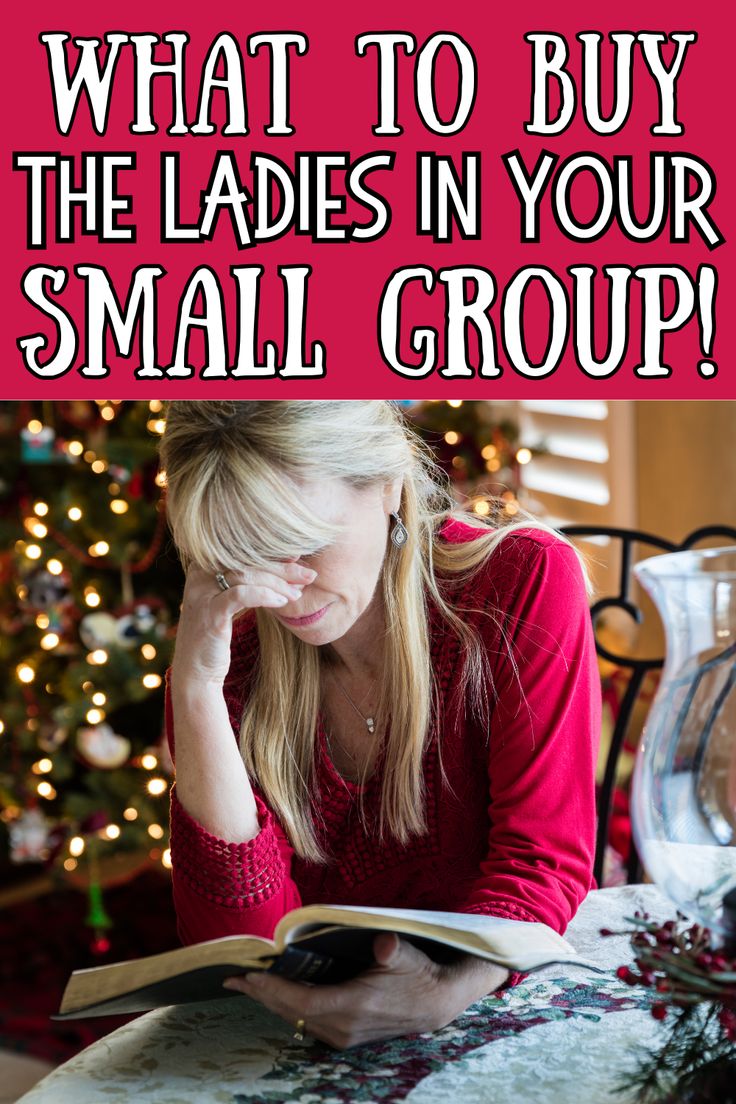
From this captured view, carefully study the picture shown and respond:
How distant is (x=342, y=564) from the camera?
3.96 feet

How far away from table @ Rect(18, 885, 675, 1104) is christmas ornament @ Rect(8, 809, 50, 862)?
189 cm

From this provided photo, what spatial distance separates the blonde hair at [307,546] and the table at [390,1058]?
355 mm

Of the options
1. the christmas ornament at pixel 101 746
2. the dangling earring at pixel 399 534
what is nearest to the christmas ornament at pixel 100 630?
the christmas ornament at pixel 101 746

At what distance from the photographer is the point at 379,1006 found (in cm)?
88

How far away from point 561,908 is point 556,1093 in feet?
0.86

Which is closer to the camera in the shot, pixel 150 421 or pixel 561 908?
pixel 561 908

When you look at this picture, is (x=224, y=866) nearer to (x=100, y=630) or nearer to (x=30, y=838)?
(x=100, y=630)

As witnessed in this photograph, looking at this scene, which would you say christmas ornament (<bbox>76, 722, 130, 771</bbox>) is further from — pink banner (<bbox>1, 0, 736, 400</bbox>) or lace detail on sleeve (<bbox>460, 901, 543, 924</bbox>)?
lace detail on sleeve (<bbox>460, 901, 543, 924</bbox>)

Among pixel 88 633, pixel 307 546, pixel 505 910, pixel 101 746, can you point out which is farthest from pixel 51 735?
pixel 505 910

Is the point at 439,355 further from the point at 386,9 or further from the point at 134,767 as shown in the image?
the point at 134,767

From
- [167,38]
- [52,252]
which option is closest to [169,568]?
[52,252]

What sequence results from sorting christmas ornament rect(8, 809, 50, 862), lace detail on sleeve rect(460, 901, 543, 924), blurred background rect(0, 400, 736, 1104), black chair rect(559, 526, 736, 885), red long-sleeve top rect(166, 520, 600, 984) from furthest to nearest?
christmas ornament rect(8, 809, 50, 862)
blurred background rect(0, 400, 736, 1104)
black chair rect(559, 526, 736, 885)
red long-sleeve top rect(166, 520, 600, 984)
lace detail on sleeve rect(460, 901, 543, 924)

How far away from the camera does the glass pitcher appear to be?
0.76 m

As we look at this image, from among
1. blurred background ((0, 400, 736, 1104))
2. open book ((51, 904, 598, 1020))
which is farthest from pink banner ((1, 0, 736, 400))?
blurred background ((0, 400, 736, 1104))
